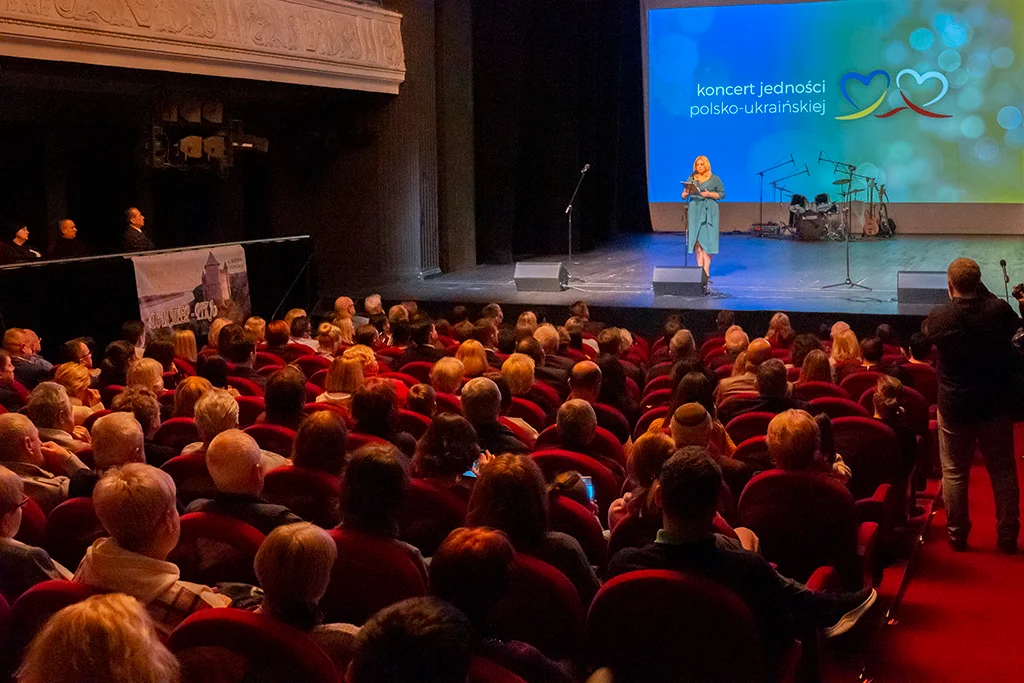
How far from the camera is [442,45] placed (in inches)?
490

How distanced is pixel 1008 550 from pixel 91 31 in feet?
23.8

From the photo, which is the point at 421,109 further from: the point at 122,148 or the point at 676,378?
the point at 676,378

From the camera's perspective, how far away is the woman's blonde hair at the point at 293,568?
6.97 ft

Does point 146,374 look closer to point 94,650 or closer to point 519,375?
→ point 519,375

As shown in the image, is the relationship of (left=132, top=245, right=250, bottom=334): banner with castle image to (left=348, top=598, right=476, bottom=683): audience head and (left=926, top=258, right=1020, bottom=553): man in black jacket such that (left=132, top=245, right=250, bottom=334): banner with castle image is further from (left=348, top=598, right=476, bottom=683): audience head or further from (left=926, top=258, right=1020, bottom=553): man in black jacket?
(left=348, top=598, right=476, bottom=683): audience head

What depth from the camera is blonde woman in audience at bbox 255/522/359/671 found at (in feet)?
6.97

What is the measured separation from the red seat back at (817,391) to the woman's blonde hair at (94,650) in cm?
362

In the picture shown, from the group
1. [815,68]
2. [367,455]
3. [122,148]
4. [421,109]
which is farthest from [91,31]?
[815,68]

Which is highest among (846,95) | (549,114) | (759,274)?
(846,95)

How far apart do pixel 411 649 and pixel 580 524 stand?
1441 mm

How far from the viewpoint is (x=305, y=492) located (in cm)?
328

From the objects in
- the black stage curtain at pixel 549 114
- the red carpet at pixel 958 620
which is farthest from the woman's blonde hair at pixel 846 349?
the black stage curtain at pixel 549 114

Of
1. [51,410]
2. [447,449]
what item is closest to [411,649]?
[447,449]

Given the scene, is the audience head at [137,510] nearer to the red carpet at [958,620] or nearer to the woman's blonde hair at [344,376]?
the red carpet at [958,620]
